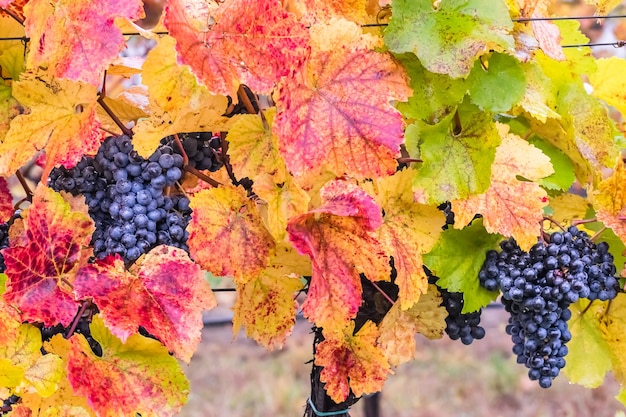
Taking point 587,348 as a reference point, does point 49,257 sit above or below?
above

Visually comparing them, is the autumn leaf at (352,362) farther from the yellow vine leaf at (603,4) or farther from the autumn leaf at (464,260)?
the yellow vine leaf at (603,4)

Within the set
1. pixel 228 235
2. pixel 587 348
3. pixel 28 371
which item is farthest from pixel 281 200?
pixel 587 348

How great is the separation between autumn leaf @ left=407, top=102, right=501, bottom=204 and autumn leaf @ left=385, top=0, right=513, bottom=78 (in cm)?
6

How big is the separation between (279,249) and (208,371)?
286cm

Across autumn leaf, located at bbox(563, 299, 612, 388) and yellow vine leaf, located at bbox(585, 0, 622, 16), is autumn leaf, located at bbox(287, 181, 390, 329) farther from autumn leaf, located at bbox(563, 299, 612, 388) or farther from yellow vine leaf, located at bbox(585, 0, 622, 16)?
yellow vine leaf, located at bbox(585, 0, 622, 16)

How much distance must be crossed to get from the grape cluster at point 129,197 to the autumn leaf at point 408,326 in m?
0.24

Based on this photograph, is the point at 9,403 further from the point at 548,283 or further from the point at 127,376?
the point at 548,283

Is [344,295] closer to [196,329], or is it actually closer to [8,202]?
[196,329]

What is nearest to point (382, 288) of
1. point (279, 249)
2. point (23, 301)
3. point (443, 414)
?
point (279, 249)

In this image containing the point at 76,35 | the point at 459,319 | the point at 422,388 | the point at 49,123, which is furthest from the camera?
the point at 422,388

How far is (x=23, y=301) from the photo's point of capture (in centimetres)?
71

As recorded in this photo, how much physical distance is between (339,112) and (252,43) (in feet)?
0.33

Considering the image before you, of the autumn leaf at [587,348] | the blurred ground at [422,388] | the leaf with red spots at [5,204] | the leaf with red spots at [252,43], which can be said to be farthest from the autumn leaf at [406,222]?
the blurred ground at [422,388]

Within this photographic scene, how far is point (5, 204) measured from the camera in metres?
0.77
